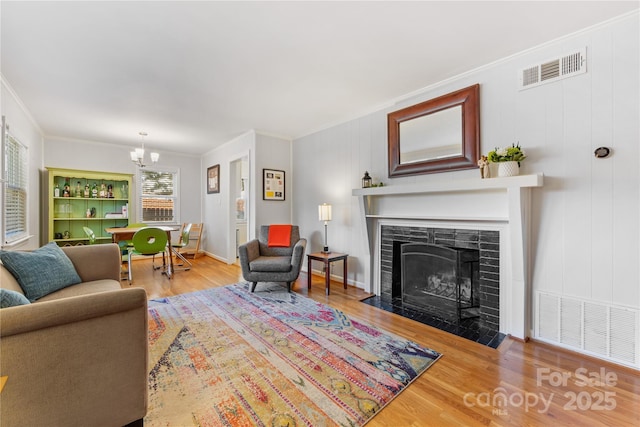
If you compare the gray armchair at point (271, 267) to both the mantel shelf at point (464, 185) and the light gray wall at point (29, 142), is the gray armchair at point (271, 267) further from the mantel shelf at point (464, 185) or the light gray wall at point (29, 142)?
the light gray wall at point (29, 142)

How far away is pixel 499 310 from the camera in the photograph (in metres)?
2.44

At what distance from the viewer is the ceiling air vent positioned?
6.84 ft

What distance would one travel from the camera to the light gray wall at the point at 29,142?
2941mm

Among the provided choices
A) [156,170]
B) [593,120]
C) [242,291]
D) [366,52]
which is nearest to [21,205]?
[156,170]

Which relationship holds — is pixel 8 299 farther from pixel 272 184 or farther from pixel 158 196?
pixel 158 196

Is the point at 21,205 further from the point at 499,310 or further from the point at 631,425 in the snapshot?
the point at 631,425

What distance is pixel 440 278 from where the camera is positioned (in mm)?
2943

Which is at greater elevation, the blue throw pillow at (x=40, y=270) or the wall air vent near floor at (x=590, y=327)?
the blue throw pillow at (x=40, y=270)

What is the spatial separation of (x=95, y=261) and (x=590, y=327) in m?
4.20

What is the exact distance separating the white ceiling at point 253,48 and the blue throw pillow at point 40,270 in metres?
1.68

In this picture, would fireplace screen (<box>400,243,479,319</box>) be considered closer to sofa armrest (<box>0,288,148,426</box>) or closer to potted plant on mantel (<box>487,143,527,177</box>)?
potted plant on mantel (<box>487,143,527,177</box>)

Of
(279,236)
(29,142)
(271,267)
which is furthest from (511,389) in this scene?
(29,142)

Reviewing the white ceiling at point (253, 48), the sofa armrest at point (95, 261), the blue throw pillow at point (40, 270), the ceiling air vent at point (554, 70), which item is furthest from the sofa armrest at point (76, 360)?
the ceiling air vent at point (554, 70)

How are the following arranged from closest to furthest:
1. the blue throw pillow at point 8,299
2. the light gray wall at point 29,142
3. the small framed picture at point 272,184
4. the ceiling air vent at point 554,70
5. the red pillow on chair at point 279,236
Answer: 1. the blue throw pillow at point 8,299
2. the ceiling air vent at point 554,70
3. the light gray wall at point 29,142
4. the red pillow on chair at point 279,236
5. the small framed picture at point 272,184
